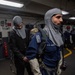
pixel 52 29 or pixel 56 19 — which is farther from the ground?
pixel 56 19

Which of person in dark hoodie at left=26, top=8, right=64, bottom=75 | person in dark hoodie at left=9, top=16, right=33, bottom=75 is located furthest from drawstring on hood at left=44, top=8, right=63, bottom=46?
person in dark hoodie at left=9, top=16, right=33, bottom=75

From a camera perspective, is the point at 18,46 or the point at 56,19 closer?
the point at 56,19

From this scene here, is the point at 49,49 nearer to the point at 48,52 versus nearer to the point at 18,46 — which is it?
the point at 48,52

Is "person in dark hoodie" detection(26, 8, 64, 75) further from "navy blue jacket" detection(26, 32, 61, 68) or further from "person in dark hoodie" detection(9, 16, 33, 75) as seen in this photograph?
"person in dark hoodie" detection(9, 16, 33, 75)

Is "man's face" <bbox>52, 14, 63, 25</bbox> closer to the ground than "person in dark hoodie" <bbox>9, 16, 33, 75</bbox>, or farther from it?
farther from it

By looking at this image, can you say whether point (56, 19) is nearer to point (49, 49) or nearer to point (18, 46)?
point (49, 49)

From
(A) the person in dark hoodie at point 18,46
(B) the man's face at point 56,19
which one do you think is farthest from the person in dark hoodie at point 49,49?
(A) the person in dark hoodie at point 18,46

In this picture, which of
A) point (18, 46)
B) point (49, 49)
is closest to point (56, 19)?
point (49, 49)

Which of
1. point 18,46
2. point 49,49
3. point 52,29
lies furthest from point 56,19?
point 18,46

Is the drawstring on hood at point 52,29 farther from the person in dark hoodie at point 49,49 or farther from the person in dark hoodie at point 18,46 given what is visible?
the person in dark hoodie at point 18,46

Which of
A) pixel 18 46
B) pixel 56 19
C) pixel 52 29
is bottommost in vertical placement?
pixel 18 46

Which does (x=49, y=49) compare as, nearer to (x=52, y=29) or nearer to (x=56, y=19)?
(x=52, y=29)

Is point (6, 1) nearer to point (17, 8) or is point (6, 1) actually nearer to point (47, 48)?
point (17, 8)

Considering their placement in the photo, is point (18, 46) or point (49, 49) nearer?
point (49, 49)
